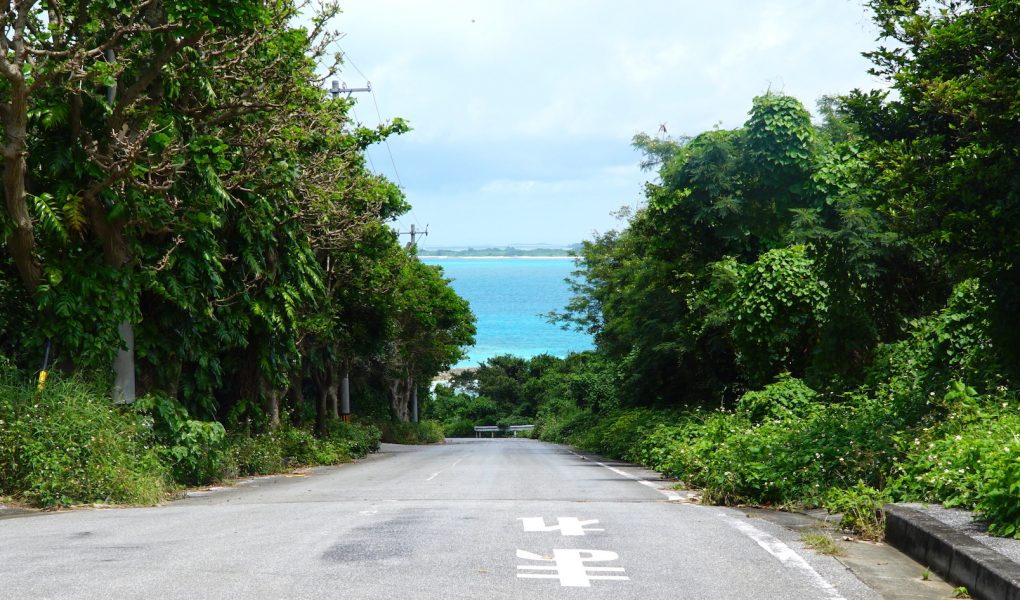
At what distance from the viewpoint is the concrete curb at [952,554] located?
20.1ft

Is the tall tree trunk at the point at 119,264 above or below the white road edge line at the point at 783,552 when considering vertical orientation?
above

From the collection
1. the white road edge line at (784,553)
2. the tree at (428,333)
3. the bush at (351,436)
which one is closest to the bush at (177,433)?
the white road edge line at (784,553)

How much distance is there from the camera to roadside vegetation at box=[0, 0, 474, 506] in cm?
1349

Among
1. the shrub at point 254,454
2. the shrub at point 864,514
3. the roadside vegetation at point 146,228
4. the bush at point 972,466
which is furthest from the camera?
the shrub at point 254,454

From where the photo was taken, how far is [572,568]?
7395 mm

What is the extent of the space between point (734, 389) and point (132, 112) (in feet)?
57.4

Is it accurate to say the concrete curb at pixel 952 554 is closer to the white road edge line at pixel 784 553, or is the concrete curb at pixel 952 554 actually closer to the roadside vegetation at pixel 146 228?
the white road edge line at pixel 784 553

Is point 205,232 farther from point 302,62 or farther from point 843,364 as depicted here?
point 843,364

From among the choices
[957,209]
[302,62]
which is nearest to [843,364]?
[957,209]

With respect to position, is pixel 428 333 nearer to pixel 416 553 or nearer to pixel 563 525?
pixel 563 525

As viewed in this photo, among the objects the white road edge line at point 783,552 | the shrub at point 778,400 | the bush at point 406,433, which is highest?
the shrub at point 778,400

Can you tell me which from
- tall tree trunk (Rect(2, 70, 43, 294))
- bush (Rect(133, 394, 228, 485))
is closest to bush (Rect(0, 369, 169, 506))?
bush (Rect(133, 394, 228, 485))

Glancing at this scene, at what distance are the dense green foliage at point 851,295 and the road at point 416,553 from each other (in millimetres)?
1764

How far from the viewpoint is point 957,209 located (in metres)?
13.3
